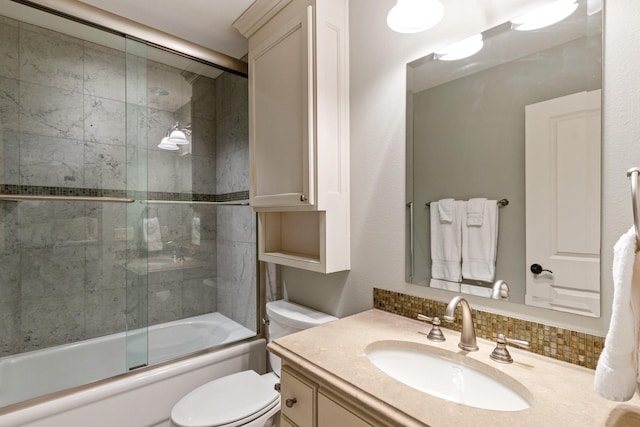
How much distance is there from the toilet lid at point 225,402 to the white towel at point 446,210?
1.11 m

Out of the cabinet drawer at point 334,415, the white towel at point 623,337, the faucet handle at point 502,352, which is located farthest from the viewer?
the faucet handle at point 502,352

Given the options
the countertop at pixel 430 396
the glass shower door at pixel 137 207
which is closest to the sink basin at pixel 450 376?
the countertop at pixel 430 396

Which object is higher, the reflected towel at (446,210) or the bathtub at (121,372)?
the reflected towel at (446,210)

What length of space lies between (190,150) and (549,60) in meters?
1.96

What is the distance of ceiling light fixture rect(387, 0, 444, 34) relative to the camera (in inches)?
42.1

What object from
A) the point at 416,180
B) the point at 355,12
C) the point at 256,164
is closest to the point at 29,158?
the point at 256,164

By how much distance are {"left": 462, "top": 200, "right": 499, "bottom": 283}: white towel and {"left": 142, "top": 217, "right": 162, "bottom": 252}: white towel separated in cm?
174

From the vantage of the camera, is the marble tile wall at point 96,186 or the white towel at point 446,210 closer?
the white towel at point 446,210

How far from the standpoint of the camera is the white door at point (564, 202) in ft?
2.71

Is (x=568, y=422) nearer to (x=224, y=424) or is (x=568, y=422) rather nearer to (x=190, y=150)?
(x=224, y=424)

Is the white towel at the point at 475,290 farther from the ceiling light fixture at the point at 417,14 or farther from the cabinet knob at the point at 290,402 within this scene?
the ceiling light fixture at the point at 417,14

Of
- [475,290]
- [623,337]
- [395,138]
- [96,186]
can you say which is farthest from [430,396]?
[96,186]

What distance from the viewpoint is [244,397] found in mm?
1452

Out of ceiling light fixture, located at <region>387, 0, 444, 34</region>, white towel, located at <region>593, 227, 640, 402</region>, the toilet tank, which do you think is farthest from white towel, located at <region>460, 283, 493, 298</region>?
ceiling light fixture, located at <region>387, 0, 444, 34</region>
